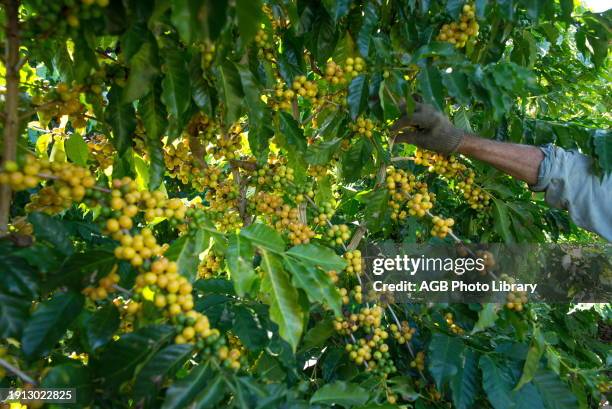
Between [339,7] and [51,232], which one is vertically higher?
[339,7]

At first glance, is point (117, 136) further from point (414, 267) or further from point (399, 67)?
point (414, 267)

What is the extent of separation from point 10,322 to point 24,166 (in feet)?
1.17

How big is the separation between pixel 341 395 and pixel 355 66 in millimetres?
1273

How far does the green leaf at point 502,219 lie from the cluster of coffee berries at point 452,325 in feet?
1.82

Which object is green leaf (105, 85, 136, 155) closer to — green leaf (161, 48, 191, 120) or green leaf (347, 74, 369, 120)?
green leaf (161, 48, 191, 120)

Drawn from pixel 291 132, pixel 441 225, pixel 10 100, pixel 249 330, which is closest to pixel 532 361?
pixel 441 225

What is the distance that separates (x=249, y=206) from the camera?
2.18 m

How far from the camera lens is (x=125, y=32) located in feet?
3.93

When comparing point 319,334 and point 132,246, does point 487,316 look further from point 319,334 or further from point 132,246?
point 132,246

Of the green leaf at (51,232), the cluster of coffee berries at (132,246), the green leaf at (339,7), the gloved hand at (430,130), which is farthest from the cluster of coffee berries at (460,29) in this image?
A: the green leaf at (51,232)

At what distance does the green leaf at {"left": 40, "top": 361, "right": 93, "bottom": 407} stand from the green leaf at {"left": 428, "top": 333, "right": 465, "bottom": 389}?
120 centimetres

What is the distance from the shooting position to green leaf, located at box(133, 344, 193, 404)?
1019 millimetres

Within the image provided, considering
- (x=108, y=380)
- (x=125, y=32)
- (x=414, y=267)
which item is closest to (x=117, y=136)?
(x=125, y=32)

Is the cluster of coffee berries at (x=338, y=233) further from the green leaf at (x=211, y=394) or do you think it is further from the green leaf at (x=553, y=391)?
the green leaf at (x=211, y=394)
